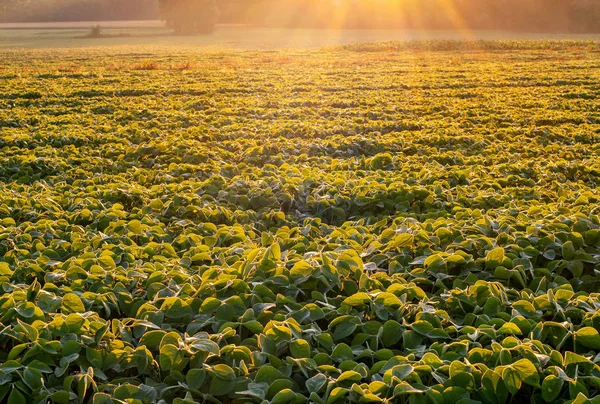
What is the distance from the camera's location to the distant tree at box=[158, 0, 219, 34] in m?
79.2

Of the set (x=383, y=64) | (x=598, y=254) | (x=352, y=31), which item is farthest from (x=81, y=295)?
(x=352, y=31)

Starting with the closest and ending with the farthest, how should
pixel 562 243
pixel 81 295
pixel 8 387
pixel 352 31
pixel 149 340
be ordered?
pixel 8 387, pixel 149 340, pixel 81 295, pixel 562 243, pixel 352 31

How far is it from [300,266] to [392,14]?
88.0m

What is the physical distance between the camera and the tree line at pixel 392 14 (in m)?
70.9

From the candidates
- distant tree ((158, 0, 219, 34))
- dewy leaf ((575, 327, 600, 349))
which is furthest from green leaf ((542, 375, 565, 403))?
distant tree ((158, 0, 219, 34))

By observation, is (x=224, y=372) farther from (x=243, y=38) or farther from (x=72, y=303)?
(x=243, y=38)

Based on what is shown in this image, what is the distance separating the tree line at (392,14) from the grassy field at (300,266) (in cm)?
6952

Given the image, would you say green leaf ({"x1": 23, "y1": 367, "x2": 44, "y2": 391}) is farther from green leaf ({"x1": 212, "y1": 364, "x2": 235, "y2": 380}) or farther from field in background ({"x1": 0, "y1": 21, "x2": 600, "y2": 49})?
field in background ({"x1": 0, "y1": 21, "x2": 600, "y2": 49})

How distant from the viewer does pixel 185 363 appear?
293 centimetres

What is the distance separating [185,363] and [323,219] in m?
3.47

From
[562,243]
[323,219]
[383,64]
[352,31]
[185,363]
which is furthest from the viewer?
[352,31]

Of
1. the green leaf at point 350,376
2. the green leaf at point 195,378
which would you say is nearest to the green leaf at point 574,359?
the green leaf at point 350,376

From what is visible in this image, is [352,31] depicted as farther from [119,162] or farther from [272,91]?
[119,162]

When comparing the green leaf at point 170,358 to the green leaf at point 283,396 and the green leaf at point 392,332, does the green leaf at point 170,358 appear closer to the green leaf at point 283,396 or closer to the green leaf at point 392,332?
the green leaf at point 283,396
